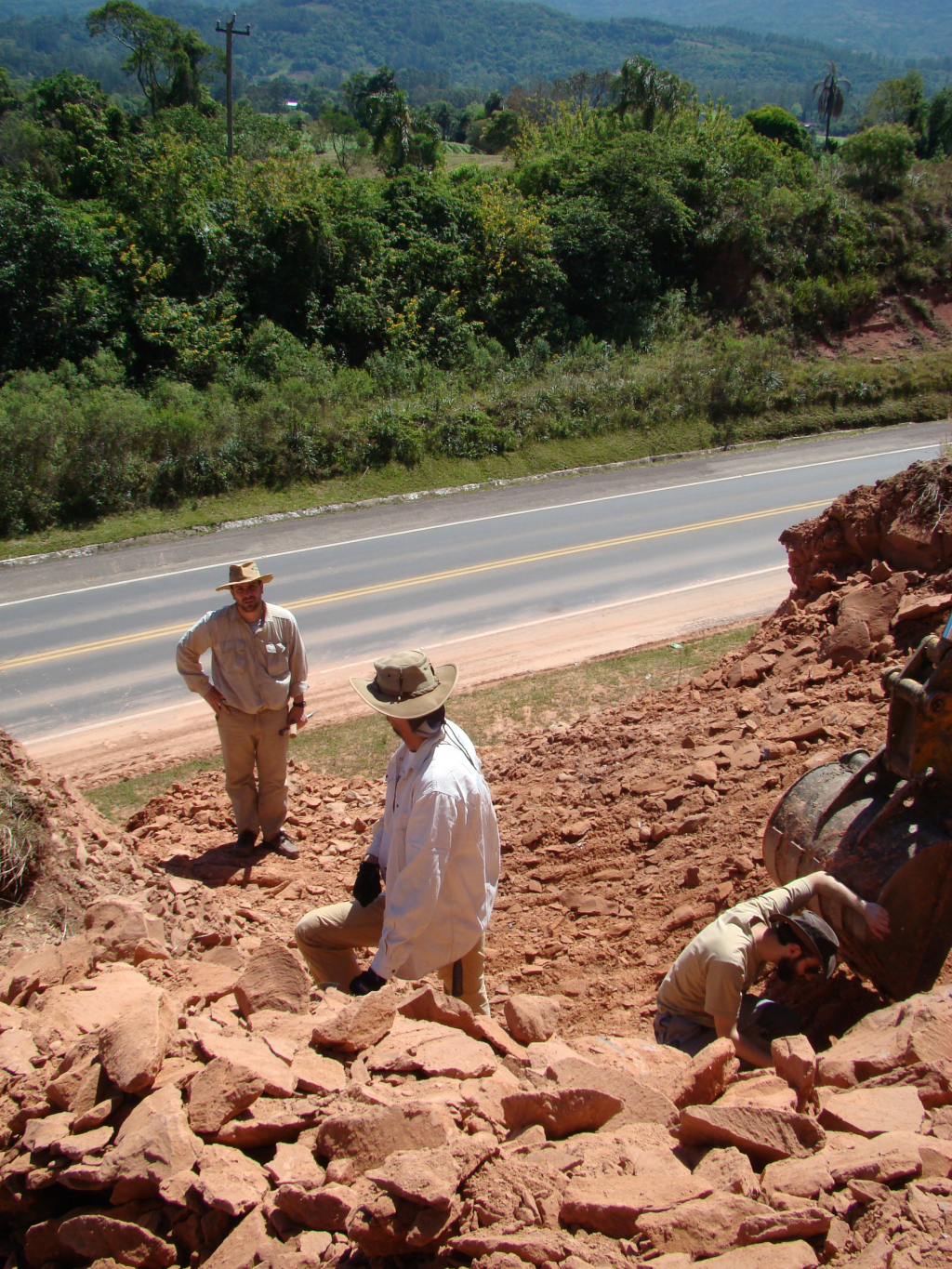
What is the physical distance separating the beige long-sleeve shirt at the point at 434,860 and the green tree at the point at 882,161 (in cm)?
3884

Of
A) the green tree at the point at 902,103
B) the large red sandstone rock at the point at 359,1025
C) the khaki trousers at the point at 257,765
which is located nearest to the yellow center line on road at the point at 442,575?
the khaki trousers at the point at 257,765

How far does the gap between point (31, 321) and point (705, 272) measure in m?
Answer: 21.6

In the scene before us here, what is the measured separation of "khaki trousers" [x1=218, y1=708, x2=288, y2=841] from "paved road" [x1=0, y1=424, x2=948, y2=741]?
4620 mm

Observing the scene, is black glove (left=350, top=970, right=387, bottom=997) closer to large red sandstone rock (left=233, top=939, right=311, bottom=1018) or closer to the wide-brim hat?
large red sandstone rock (left=233, top=939, right=311, bottom=1018)

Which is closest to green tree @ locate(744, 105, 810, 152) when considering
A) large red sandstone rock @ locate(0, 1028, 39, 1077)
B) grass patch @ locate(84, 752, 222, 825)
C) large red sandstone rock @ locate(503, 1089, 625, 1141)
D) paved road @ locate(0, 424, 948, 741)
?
paved road @ locate(0, 424, 948, 741)

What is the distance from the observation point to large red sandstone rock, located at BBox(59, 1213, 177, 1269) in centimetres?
272

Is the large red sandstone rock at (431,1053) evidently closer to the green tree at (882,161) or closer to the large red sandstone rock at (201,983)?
the large red sandstone rock at (201,983)

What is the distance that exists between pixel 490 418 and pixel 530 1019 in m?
19.7

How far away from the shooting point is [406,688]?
4.07 m

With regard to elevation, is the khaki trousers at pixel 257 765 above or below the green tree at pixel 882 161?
below

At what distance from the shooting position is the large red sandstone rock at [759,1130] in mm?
2891

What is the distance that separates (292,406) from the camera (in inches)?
850

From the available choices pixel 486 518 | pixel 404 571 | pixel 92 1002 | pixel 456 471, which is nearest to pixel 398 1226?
pixel 92 1002

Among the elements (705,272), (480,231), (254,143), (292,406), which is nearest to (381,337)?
(480,231)
